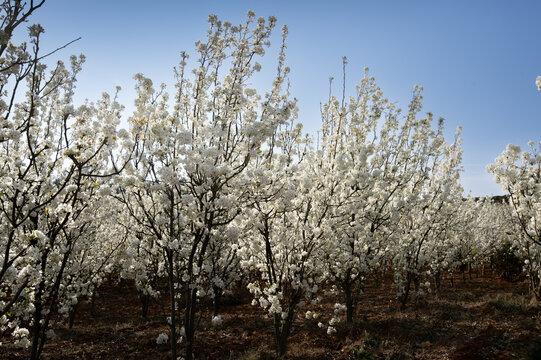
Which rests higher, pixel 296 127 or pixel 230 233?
pixel 296 127

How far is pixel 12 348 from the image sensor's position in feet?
43.5

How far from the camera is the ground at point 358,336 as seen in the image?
9.80 metres

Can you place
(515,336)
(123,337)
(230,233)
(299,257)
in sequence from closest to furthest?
(230,233) → (299,257) → (515,336) → (123,337)

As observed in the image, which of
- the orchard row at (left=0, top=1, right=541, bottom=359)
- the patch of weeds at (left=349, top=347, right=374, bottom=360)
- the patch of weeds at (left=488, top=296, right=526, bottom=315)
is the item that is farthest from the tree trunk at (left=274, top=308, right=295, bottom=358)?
the patch of weeds at (left=488, top=296, right=526, bottom=315)

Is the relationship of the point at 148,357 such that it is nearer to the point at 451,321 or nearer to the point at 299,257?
the point at 299,257

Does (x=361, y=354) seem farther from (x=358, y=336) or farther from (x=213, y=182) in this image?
(x=213, y=182)

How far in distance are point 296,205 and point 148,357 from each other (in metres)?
8.36

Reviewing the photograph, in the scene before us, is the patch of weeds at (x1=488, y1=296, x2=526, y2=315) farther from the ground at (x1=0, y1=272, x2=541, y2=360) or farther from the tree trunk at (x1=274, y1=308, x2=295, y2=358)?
the tree trunk at (x1=274, y1=308, x2=295, y2=358)

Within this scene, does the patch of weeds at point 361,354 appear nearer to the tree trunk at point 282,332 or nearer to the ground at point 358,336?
the ground at point 358,336

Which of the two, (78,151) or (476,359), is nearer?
(78,151)

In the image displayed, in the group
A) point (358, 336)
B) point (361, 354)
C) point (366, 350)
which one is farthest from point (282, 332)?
point (358, 336)

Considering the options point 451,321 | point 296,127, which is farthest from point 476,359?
point 296,127

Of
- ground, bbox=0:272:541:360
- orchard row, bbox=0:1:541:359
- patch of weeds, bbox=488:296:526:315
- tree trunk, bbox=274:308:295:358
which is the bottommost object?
ground, bbox=0:272:541:360

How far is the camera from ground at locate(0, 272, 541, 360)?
9.80 m
